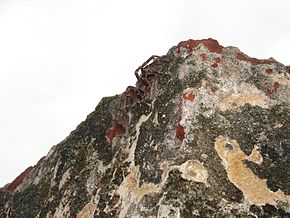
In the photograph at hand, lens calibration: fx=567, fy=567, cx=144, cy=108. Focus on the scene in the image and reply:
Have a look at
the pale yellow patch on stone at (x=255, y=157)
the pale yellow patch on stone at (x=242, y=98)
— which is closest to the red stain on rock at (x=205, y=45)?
the pale yellow patch on stone at (x=242, y=98)

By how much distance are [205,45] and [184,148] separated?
5.38 meters

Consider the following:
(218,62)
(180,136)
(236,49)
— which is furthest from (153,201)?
(236,49)

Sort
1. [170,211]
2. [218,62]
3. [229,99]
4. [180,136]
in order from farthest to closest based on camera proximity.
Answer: [218,62] → [229,99] → [180,136] → [170,211]

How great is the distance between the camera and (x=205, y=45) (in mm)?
21047

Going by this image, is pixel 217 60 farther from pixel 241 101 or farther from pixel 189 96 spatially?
pixel 189 96

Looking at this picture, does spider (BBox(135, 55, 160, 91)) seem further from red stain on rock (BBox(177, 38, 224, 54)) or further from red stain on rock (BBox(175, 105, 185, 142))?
red stain on rock (BBox(175, 105, 185, 142))

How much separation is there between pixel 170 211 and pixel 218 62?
6793 mm

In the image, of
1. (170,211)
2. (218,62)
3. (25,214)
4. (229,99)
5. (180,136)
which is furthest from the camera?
(25,214)

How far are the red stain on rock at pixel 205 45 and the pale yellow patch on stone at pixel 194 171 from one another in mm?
5674

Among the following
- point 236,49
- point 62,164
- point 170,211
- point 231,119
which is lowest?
point 170,211

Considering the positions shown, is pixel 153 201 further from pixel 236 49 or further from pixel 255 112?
pixel 236 49

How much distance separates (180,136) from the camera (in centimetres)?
1748

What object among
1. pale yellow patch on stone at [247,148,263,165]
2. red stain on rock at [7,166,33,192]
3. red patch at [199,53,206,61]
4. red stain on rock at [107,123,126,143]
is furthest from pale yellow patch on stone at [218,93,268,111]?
red stain on rock at [7,166,33,192]

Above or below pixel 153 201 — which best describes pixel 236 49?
above
